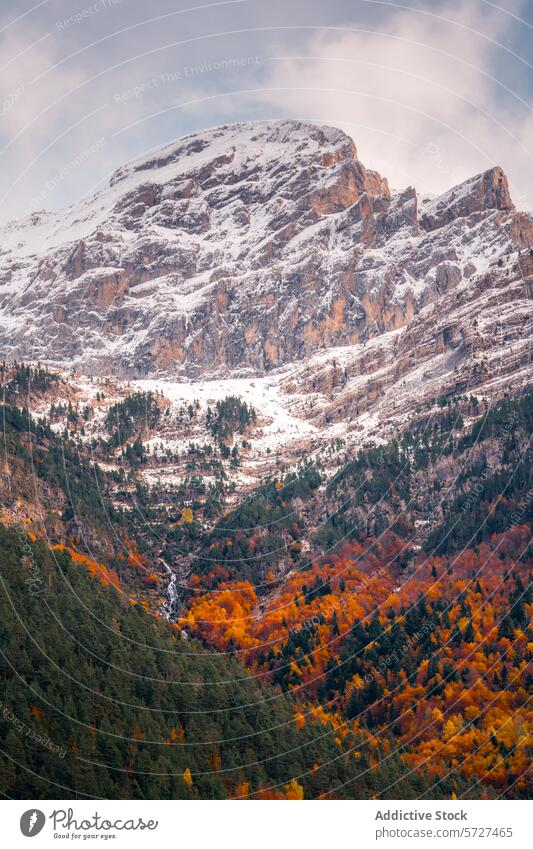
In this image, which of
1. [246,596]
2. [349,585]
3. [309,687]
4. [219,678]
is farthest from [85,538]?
[219,678]

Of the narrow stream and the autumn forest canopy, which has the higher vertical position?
the narrow stream

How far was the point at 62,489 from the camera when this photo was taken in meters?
200

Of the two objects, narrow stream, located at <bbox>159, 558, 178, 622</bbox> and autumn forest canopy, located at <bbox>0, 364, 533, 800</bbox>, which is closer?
autumn forest canopy, located at <bbox>0, 364, 533, 800</bbox>

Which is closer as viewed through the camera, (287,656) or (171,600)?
(287,656)

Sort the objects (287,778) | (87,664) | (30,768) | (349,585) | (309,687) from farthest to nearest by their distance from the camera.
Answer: (349,585), (309,687), (87,664), (287,778), (30,768)

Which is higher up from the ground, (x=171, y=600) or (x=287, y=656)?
(x=171, y=600)

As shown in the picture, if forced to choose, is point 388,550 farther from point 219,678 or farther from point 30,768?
point 30,768

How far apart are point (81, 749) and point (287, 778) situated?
23341mm

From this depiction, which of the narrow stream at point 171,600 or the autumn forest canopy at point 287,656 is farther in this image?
the narrow stream at point 171,600

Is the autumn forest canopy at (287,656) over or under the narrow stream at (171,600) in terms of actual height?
under

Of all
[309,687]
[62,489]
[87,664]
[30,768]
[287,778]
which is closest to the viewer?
[30,768]
